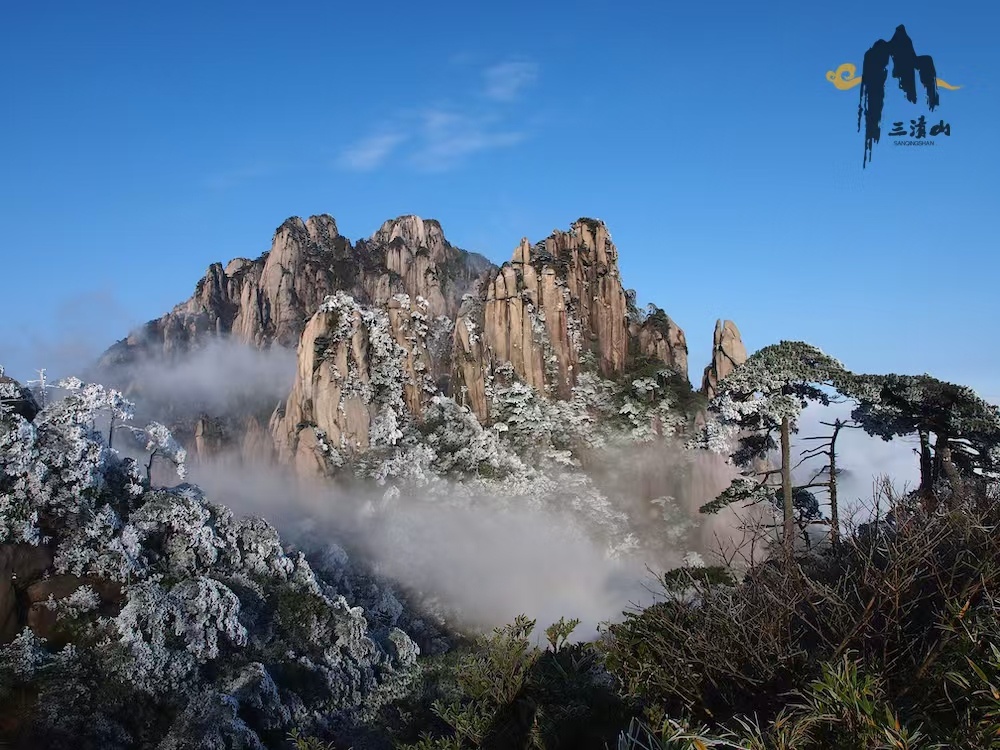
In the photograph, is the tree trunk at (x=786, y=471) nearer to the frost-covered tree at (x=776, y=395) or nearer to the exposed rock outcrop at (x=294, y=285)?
the frost-covered tree at (x=776, y=395)

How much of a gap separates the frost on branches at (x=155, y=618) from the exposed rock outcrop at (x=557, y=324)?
29.1 metres

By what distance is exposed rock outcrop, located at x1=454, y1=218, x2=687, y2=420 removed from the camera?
192 feet

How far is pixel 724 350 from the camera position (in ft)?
178

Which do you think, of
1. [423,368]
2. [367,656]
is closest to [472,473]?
[423,368]

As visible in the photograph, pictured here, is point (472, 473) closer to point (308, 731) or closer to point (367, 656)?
point (367, 656)

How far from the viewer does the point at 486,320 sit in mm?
59406

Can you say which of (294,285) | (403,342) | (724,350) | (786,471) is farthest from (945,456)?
(294,285)

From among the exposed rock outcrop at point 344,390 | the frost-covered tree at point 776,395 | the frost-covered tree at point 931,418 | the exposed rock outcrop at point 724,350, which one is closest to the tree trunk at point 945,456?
the frost-covered tree at point 931,418

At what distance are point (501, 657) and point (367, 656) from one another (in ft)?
50.2

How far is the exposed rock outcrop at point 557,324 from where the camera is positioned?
58625 mm

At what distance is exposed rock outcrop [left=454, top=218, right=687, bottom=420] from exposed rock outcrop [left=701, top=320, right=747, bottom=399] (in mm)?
6752

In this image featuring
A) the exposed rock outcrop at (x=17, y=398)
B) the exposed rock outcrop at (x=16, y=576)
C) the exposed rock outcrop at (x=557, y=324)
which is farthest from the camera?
the exposed rock outcrop at (x=557, y=324)

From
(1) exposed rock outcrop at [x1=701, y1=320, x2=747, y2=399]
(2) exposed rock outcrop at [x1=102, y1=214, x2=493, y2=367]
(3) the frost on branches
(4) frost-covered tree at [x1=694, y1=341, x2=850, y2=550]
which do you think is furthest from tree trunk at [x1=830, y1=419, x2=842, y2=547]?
(2) exposed rock outcrop at [x1=102, y1=214, x2=493, y2=367]

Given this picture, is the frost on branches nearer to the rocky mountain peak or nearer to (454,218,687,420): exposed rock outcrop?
(454,218,687,420): exposed rock outcrop
